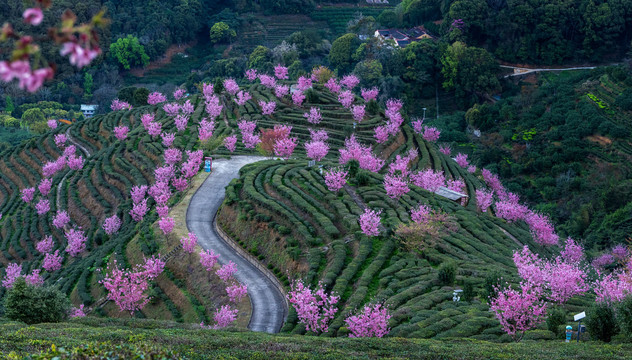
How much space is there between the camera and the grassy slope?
69.2 feet

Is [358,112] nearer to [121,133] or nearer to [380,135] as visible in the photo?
[380,135]

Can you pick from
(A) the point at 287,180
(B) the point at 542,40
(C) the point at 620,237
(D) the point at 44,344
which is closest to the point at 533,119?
(B) the point at 542,40

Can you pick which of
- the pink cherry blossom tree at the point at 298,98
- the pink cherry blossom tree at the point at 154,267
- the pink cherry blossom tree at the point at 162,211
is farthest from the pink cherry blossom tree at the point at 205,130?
the pink cherry blossom tree at the point at 154,267

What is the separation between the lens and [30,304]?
2962cm

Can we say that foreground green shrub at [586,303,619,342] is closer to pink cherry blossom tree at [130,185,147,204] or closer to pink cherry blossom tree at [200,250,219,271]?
pink cherry blossom tree at [200,250,219,271]

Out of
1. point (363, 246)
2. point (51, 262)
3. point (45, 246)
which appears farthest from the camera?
point (45, 246)

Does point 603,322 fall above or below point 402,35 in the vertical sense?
above

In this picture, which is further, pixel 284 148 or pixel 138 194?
pixel 284 148

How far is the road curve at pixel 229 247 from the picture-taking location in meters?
36.6

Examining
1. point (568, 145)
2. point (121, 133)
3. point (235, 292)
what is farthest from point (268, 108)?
point (568, 145)

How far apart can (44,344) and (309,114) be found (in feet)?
187

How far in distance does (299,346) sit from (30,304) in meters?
15.4

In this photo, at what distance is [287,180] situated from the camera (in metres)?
51.0

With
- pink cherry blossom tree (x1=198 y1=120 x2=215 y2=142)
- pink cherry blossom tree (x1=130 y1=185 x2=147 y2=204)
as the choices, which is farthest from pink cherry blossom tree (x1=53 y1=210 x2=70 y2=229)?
pink cherry blossom tree (x1=198 y1=120 x2=215 y2=142)
